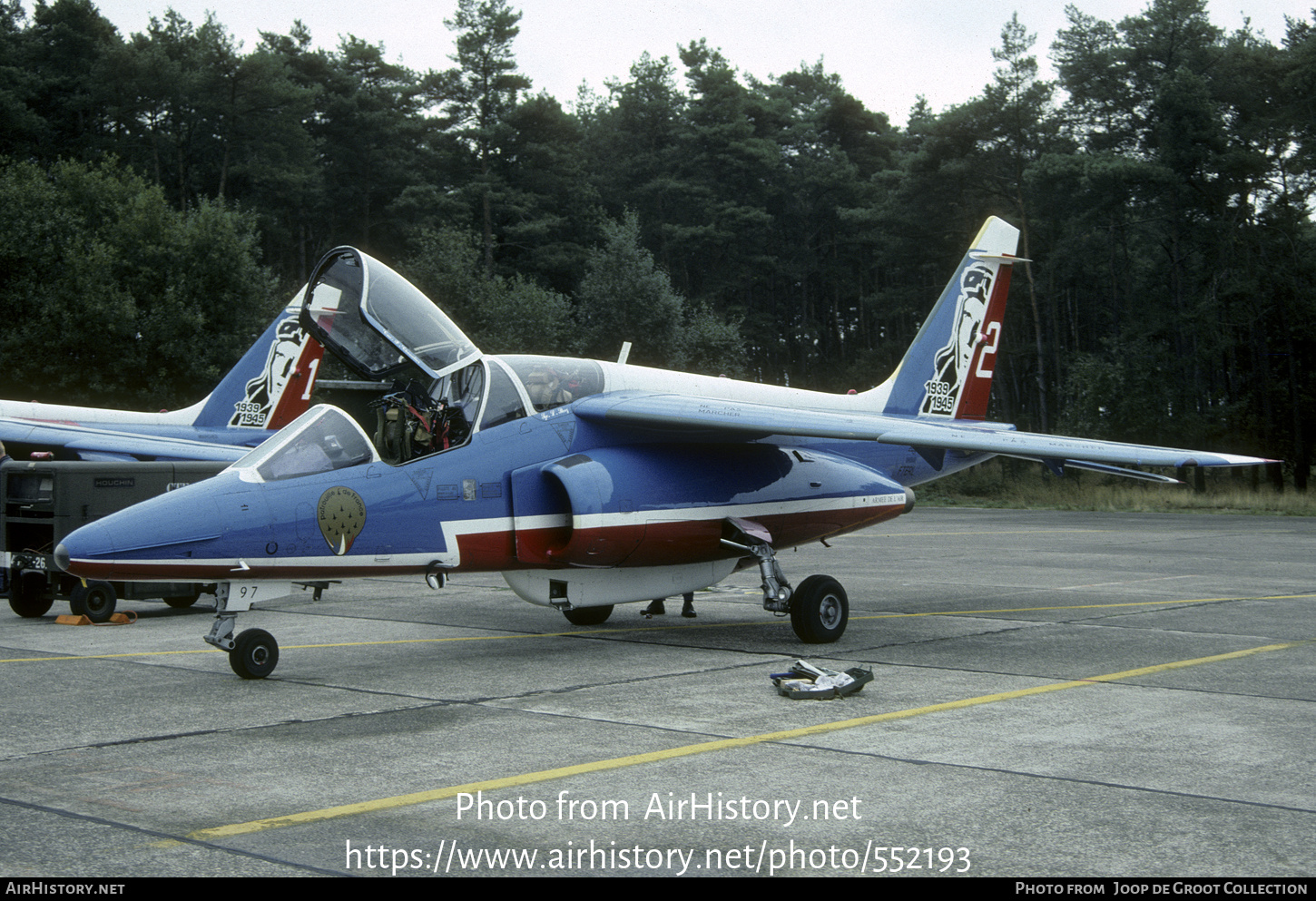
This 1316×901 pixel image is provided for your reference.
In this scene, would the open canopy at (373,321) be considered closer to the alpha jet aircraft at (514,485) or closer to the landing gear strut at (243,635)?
the alpha jet aircraft at (514,485)

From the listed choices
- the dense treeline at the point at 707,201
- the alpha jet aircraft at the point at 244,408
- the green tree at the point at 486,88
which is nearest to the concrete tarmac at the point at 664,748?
the alpha jet aircraft at the point at 244,408

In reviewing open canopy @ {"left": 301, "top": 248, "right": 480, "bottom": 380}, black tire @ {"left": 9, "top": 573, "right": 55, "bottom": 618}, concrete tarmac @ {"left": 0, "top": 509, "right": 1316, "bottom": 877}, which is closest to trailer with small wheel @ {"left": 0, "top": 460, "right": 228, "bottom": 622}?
black tire @ {"left": 9, "top": 573, "right": 55, "bottom": 618}

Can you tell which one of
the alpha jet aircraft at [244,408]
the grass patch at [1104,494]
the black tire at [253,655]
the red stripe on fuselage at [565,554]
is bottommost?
the grass patch at [1104,494]

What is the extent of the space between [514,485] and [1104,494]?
1265 inches

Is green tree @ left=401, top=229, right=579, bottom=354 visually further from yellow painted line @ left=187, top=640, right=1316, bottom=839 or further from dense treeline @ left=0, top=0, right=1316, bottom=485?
yellow painted line @ left=187, top=640, right=1316, bottom=839

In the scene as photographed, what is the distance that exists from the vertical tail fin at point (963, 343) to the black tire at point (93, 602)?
9225 millimetres

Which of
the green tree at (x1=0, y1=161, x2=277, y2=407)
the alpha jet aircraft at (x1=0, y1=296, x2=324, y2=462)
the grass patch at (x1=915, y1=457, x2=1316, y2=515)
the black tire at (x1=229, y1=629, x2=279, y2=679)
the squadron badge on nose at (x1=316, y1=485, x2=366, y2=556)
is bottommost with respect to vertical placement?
the grass patch at (x1=915, y1=457, x2=1316, y2=515)

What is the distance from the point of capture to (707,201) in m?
70.6

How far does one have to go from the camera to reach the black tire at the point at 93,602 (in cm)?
1206

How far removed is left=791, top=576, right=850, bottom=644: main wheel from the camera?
33.2 feet

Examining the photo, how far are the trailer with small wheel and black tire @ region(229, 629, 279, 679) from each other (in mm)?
4559

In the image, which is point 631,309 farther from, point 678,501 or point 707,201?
point 678,501

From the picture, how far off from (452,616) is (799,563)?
302 inches

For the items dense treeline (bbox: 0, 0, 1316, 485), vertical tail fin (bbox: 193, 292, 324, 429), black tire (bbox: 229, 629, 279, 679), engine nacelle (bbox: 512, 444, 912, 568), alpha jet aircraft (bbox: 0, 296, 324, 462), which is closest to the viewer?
black tire (bbox: 229, 629, 279, 679)
